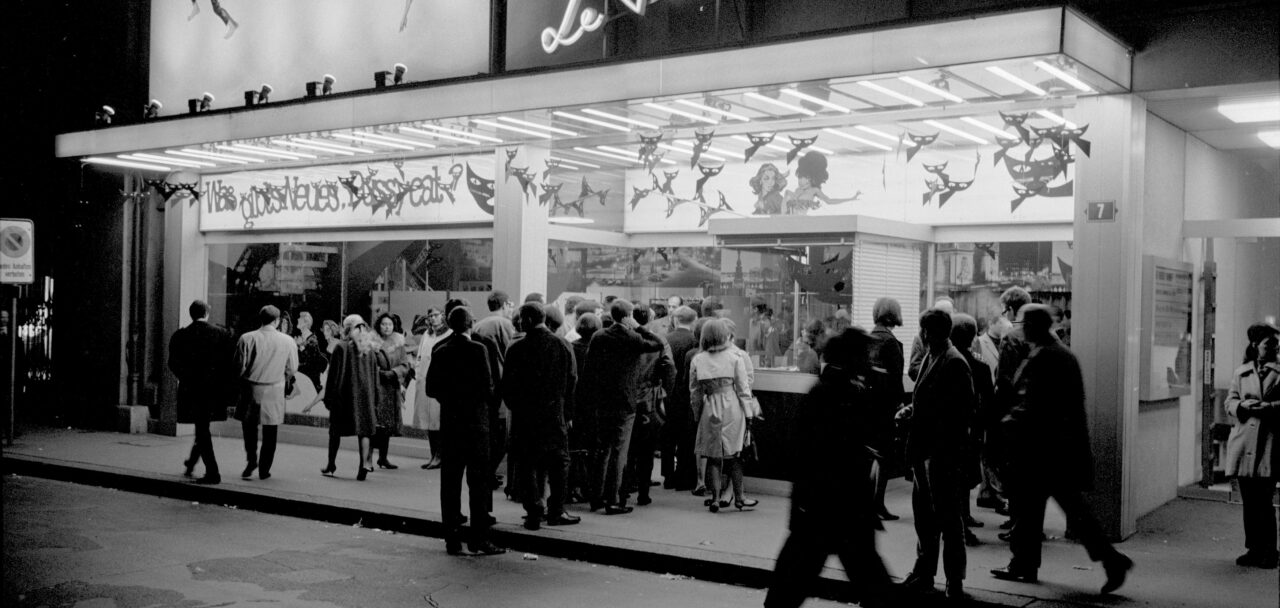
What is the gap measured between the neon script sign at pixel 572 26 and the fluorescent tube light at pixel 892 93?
3147 millimetres

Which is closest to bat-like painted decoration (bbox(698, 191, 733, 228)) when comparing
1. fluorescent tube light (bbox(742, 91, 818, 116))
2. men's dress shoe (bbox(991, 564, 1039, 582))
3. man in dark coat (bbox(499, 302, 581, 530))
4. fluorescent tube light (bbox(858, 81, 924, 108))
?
fluorescent tube light (bbox(742, 91, 818, 116))

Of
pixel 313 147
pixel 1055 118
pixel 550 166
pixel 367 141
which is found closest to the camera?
pixel 1055 118

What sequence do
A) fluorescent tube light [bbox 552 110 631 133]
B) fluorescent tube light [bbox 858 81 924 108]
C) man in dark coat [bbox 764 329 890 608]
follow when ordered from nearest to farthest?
1. man in dark coat [bbox 764 329 890 608]
2. fluorescent tube light [bbox 858 81 924 108]
3. fluorescent tube light [bbox 552 110 631 133]

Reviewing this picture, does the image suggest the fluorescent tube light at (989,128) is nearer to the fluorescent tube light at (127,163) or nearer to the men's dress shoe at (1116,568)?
the men's dress shoe at (1116,568)

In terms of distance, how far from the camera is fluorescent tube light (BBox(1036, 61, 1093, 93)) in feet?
29.5

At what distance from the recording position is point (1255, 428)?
28.0 ft

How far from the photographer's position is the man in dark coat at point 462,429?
370 inches

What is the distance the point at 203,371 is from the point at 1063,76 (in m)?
9.29

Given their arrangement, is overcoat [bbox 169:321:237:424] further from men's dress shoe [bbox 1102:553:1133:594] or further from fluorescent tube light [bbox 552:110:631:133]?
men's dress shoe [bbox 1102:553:1133:594]

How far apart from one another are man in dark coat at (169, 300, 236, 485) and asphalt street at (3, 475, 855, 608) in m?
1.56

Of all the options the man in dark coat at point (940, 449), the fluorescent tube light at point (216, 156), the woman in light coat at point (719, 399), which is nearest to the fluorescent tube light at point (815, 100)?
the woman in light coat at point (719, 399)

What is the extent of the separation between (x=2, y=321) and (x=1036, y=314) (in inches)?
608

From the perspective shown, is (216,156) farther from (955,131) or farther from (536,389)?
(955,131)

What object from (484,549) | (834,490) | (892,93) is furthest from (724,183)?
(834,490)
